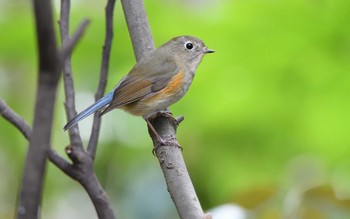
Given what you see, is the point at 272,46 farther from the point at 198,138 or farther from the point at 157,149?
the point at 157,149

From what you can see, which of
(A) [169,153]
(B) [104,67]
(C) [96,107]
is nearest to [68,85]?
(B) [104,67]

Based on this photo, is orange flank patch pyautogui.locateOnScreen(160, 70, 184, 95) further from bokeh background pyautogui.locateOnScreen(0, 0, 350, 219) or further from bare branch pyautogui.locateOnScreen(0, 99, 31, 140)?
bare branch pyautogui.locateOnScreen(0, 99, 31, 140)

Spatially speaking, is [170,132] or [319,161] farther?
[319,161]

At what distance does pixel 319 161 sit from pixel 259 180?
288mm

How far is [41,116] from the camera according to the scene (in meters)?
0.91

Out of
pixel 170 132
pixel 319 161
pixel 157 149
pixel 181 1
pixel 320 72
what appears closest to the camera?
pixel 157 149

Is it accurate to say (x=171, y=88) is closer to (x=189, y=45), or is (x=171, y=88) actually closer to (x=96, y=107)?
(x=189, y=45)

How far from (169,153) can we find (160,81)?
1238mm

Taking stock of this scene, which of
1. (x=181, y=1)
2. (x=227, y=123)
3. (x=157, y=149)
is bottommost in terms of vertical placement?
(x=157, y=149)

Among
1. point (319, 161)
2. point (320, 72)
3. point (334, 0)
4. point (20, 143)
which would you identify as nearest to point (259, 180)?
point (319, 161)

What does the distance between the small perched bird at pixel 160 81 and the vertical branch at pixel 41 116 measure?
2155 mm

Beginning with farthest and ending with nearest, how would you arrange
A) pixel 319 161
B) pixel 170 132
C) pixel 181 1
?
pixel 181 1 → pixel 319 161 → pixel 170 132

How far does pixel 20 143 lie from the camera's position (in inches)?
154

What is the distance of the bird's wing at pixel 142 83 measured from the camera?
328 cm
